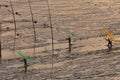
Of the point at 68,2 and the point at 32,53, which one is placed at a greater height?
the point at 68,2

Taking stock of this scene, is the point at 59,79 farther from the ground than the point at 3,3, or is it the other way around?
the point at 3,3

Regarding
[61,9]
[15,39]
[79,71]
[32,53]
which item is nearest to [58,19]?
[61,9]

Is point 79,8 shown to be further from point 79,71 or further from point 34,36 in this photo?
point 79,71

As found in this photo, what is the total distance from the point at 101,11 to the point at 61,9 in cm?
82

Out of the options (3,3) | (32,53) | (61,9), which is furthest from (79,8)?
(32,53)

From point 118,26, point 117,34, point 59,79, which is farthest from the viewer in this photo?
point 118,26

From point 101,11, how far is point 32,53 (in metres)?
3.03

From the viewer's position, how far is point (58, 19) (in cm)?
726

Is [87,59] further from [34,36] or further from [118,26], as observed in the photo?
[118,26]

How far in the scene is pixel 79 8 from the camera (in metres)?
8.19

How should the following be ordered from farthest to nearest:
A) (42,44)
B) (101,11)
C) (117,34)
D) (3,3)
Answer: (3,3), (101,11), (117,34), (42,44)

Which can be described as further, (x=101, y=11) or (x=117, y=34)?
(x=101, y=11)

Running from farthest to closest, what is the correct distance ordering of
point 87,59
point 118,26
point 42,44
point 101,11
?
point 101,11
point 118,26
point 42,44
point 87,59

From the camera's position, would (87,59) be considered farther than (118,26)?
No
